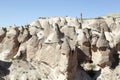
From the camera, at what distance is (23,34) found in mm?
52500

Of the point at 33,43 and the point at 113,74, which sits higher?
the point at 33,43

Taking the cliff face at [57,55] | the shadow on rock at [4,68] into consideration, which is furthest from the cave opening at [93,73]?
the shadow on rock at [4,68]

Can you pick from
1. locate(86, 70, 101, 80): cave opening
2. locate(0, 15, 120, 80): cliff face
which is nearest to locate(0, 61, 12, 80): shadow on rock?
locate(0, 15, 120, 80): cliff face

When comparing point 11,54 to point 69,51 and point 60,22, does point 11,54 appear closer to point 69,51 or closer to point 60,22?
point 69,51

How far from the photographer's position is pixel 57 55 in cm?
4538

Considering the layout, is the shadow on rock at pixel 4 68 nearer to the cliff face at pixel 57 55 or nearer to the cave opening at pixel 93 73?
the cliff face at pixel 57 55

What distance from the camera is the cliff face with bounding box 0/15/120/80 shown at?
144 feet

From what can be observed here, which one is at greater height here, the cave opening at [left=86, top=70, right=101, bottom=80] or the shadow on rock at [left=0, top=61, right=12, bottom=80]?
the shadow on rock at [left=0, top=61, right=12, bottom=80]

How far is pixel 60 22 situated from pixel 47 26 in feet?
23.8

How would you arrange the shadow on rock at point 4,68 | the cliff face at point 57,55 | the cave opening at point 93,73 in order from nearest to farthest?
the shadow on rock at point 4,68
the cliff face at point 57,55
the cave opening at point 93,73

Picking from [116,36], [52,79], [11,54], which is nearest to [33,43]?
[11,54]

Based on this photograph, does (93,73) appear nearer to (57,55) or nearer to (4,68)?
(57,55)

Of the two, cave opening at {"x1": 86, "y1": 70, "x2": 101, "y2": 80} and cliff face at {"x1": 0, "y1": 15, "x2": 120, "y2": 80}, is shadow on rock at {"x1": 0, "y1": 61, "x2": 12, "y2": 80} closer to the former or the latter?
cliff face at {"x1": 0, "y1": 15, "x2": 120, "y2": 80}

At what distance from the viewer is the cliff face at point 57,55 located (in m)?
43.8
